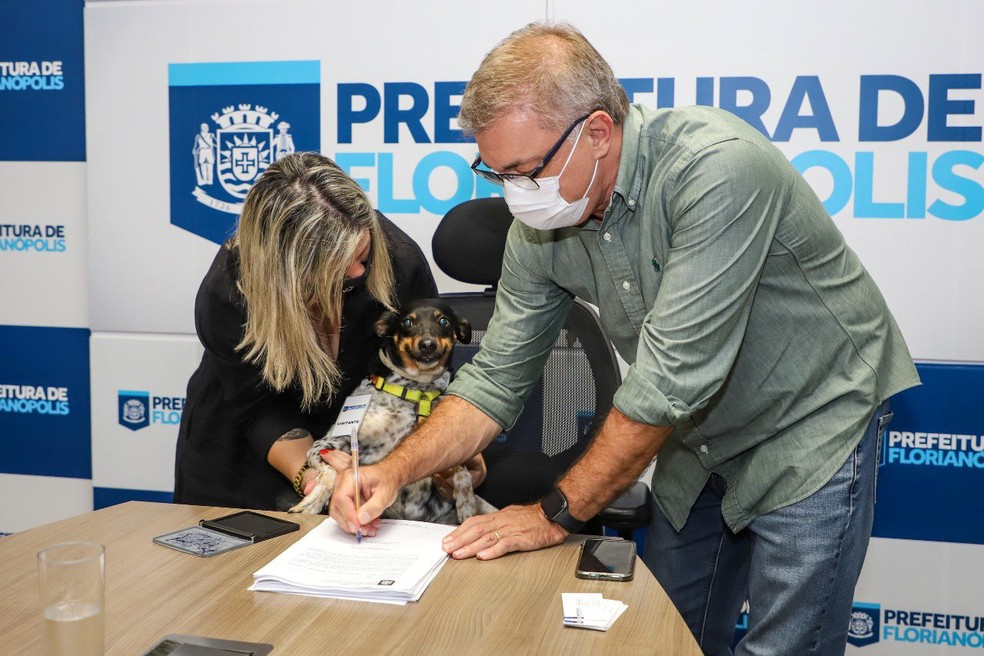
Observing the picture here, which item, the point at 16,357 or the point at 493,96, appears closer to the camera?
the point at 493,96

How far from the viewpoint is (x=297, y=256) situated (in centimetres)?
211

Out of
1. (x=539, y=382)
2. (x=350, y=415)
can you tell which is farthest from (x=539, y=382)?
(x=350, y=415)

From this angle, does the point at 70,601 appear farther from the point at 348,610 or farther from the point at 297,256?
the point at 297,256

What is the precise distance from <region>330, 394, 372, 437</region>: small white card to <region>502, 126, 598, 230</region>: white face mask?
0.67 meters

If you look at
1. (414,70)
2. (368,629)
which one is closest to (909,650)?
(368,629)

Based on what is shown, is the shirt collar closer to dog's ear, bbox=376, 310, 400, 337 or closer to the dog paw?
dog's ear, bbox=376, 310, 400, 337

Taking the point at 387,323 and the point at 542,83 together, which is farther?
the point at 387,323

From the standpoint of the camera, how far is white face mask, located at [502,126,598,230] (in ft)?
5.27

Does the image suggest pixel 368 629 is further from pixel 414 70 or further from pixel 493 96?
pixel 414 70

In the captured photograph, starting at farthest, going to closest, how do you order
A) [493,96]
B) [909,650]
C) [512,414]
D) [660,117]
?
[909,650] → [512,414] → [660,117] → [493,96]

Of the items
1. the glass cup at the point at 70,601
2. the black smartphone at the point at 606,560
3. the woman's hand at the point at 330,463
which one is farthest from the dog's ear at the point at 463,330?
the glass cup at the point at 70,601

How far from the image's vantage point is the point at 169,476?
331cm

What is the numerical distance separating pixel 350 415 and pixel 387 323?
31cm

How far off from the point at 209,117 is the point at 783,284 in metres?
2.31
